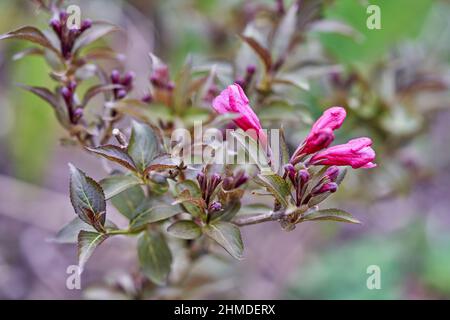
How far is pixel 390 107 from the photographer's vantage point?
1.76 metres

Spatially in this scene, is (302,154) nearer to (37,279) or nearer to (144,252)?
(144,252)

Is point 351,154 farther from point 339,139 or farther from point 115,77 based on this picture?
point 339,139

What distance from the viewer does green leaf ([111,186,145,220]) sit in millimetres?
1163

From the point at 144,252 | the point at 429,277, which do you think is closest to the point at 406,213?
the point at 429,277

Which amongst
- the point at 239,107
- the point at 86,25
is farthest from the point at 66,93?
the point at 239,107

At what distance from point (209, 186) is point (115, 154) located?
153 mm

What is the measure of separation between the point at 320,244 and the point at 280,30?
1.33m

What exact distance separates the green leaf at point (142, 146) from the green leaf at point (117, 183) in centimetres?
3

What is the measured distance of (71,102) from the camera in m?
1.15

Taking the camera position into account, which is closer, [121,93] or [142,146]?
[142,146]

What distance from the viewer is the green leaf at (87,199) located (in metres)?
1.00

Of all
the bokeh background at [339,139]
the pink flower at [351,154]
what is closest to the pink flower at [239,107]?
the pink flower at [351,154]

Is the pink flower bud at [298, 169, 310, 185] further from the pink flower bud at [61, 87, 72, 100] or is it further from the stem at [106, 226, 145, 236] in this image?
the pink flower bud at [61, 87, 72, 100]

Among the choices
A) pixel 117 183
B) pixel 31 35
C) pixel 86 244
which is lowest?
pixel 86 244
